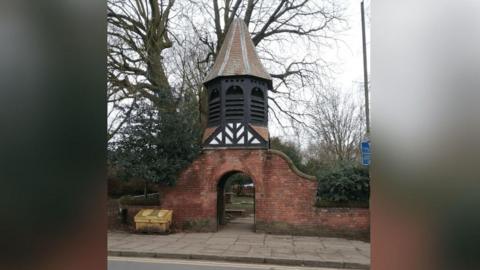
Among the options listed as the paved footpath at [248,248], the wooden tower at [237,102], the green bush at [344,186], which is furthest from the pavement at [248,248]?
the wooden tower at [237,102]

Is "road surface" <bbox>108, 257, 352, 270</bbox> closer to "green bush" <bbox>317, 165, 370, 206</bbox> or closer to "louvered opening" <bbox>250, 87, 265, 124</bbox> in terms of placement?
"green bush" <bbox>317, 165, 370, 206</bbox>

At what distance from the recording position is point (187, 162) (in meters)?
11.2

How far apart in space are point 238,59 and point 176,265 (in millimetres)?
8291

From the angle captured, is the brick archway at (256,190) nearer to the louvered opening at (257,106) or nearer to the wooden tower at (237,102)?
the wooden tower at (237,102)

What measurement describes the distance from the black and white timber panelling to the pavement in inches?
120

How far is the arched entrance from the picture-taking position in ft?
38.4

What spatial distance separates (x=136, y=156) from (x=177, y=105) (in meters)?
2.67

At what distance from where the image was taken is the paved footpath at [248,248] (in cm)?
746

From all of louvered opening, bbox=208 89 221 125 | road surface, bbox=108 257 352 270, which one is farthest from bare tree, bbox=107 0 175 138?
road surface, bbox=108 257 352 270

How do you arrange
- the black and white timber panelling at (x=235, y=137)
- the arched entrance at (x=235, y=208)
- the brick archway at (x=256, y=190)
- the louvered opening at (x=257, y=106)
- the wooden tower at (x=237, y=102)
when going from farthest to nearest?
1. the louvered opening at (x=257, y=106)
2. the arched entrance at (x=235, y=208)
3. the wooden tower at (x=237, y=102)
4. the black and white timber panelling at (x=235, y=137)
5. the brick archway at (x=256, y=190)

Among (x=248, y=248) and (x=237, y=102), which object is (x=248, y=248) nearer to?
(x=248, y=248)

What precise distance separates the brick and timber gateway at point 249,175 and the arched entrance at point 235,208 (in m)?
0.12
